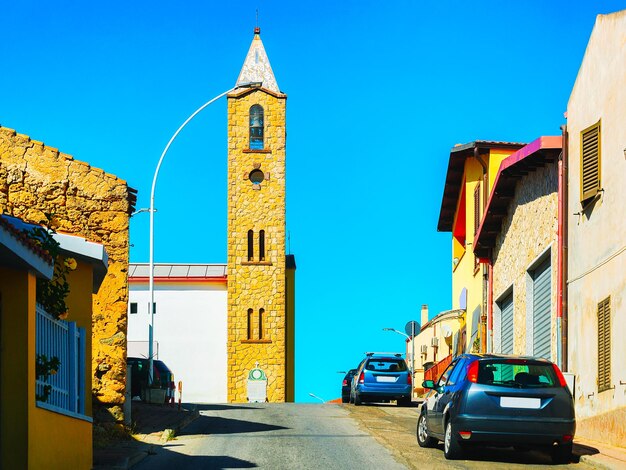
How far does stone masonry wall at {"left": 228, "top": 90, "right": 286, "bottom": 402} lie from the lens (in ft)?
Answer: 218

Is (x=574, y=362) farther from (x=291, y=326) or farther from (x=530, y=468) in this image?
(x=291, y=326)

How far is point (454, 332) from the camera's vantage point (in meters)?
44.4

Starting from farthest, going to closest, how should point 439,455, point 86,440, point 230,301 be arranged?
point 230,301 → point 439,455 → point 86,440

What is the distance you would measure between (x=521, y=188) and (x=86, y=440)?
1472 centimetres

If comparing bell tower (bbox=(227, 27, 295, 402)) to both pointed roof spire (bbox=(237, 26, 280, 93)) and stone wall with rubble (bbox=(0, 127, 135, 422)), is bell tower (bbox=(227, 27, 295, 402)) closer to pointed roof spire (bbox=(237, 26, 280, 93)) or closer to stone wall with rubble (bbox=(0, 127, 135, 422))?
pointed roof spire (bbox=(237, 26, 280, 93))

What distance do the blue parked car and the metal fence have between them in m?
19.4

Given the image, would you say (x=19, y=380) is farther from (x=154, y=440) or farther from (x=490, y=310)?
(x=490, y=310)

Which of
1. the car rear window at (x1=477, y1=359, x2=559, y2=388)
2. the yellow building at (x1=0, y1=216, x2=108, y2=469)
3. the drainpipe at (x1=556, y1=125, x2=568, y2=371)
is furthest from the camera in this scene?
the drainpipe at (x1=556, y1=125, x2=568, y2=371)

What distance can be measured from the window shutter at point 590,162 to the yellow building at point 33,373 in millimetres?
9068

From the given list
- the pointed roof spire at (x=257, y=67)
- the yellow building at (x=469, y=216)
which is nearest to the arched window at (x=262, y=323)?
the pointed roof spire at (x=257, y=67)

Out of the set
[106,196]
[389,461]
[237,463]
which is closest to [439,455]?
[389,461]

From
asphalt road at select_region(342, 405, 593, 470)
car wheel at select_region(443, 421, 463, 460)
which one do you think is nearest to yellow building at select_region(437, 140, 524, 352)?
asphalt road at select_region(342, 405, 593, 470)

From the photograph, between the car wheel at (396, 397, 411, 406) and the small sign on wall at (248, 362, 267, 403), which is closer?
the car wheel at (396, 397, 411, 406)

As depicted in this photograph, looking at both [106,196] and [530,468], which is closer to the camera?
[530,468]
